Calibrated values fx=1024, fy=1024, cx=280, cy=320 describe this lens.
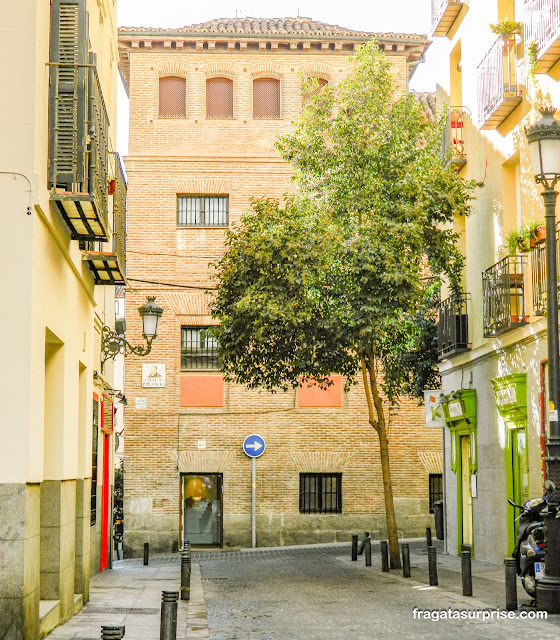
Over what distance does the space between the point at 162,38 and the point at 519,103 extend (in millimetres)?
14935

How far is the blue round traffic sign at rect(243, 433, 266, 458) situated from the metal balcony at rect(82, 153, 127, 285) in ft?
Answer: 45.3

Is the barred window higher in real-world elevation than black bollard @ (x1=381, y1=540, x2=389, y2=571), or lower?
higher

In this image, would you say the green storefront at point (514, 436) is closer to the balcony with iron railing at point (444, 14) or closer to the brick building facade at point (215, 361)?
the balcony with iron railing at point (444, 14)

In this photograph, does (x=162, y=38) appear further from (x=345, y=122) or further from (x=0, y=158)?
(x=0, y=158)

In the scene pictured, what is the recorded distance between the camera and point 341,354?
19.0m

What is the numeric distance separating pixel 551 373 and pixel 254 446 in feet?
57.8

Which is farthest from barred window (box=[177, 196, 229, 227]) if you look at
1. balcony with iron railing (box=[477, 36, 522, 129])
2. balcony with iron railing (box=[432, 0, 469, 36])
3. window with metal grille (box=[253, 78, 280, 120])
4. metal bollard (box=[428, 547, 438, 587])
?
metal bollard (box=[428, 547, 438, 587])

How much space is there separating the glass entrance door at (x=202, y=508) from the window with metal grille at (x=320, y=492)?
235 cm

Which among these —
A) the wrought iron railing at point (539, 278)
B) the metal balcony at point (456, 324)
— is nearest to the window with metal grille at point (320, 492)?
the metal balcony at point (456, 324)

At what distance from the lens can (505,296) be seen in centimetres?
1719

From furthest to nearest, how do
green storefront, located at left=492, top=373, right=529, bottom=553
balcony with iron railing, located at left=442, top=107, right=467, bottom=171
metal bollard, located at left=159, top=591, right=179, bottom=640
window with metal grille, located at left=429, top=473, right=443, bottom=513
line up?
window with metal grille, located at left=429, top=473, right=443, bottom=513 < balcony with iron railing, located at left=442, top=107, right=467, bottom=171 < green storefront, located at left=492, top=373, right=529, bottom=553 < metal bollard, located at left=159, top=591, right=179, bottom=640

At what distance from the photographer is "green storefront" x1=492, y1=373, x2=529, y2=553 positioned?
17297 millimetres

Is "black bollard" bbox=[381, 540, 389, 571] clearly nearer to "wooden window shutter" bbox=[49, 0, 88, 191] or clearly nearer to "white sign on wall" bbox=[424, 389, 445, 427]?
"white sign on wall" bbox=[424, 389, 445, 427]

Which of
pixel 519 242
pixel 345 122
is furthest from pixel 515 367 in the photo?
pixel 345 122
